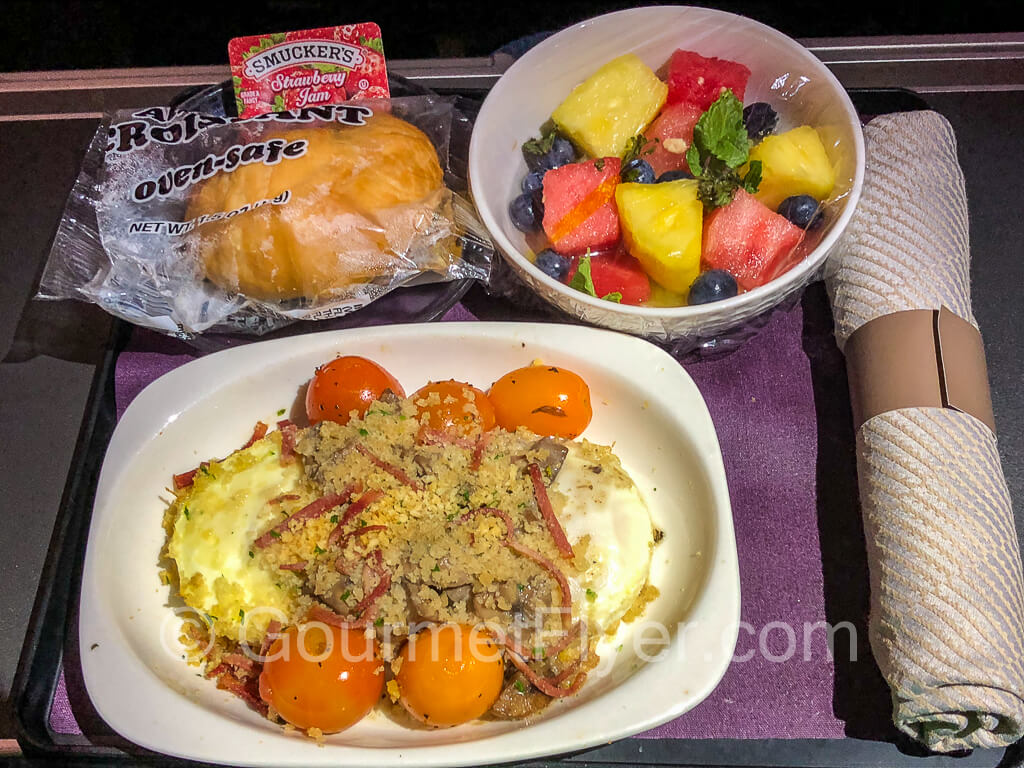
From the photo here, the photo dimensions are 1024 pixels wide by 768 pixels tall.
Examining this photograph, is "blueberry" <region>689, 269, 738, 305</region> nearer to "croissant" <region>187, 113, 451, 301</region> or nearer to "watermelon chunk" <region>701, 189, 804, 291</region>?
"watermelon chunk" <region>701, 189, 804, 291</region>

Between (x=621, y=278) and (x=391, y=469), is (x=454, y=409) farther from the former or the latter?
(x=621, y=278)

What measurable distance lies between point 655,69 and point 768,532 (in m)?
1.16

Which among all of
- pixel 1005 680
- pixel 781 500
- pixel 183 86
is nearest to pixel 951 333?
pixel 781 500

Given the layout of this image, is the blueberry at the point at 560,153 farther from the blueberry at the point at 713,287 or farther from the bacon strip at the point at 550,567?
the bacon strip at the point at 550,567

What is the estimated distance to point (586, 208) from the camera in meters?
1.80

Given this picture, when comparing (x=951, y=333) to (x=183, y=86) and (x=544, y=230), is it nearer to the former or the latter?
(x=544, y=230)

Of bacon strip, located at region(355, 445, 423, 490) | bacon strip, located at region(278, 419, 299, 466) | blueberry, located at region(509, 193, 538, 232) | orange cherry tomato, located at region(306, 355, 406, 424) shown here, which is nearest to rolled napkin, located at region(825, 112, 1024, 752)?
blueberry, located at region(509, 193, 538, 232)

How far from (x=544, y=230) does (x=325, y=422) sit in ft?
2.14

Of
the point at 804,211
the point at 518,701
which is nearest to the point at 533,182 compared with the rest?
the point at 804,211

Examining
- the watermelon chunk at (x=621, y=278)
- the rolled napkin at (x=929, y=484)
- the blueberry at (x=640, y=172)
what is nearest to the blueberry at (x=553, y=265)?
the watermelon chunk at (x=621, y=278)

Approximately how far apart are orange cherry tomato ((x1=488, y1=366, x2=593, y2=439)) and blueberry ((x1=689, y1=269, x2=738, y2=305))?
0.99 feet

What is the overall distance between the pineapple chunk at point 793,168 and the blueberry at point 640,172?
233 millimetres

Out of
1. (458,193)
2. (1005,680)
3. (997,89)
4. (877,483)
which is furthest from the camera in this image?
(997,89)

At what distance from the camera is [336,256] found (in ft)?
5.92
